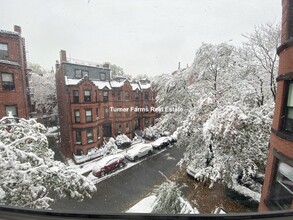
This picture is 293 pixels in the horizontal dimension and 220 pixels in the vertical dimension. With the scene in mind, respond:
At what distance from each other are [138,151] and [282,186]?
2.63 metres

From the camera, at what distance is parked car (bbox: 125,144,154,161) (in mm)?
3270

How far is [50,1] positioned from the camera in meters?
1.44

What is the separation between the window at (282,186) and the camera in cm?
126

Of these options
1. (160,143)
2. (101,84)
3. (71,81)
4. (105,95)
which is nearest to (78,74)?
(71,81)

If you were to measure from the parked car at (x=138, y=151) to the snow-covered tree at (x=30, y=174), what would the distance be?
4.85 ft

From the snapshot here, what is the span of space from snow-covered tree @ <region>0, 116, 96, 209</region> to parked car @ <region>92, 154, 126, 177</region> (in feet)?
1.89

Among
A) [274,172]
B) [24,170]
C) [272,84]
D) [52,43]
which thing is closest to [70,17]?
[52,43]

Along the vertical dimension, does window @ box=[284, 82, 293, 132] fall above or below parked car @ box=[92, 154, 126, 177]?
above

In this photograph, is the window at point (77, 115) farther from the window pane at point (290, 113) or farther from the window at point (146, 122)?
the window pane at point (290, 113)

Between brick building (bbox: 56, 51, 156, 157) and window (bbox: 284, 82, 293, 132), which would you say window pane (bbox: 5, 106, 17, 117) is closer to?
brick building (bbox: 56, 51, 156, 157)

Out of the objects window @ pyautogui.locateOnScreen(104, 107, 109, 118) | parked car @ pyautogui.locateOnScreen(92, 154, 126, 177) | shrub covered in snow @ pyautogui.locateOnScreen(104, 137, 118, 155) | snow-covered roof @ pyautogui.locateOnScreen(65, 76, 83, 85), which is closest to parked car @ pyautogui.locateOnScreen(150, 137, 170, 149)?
parked car @ pyautogui.locateOnScreen(92, 154, 126, 177)

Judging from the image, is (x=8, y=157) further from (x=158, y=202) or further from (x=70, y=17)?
(x=158, y=202)

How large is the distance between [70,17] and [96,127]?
234cm

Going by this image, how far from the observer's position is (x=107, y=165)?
2.59 metres
